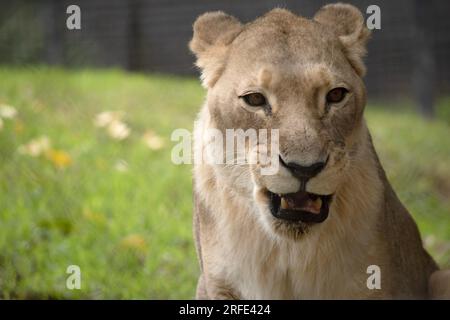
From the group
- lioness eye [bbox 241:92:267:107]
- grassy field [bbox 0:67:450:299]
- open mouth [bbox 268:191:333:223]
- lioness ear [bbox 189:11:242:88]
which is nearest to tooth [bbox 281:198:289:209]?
open mouth [bbox 268:191:333:223]

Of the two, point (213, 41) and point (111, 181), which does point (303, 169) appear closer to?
point (213, 41)

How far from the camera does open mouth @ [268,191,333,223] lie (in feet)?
7.35

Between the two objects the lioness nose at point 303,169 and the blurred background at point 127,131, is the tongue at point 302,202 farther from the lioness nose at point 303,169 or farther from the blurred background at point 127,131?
the blurred background at point 127,131

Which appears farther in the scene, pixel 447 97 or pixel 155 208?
pixel 447 97

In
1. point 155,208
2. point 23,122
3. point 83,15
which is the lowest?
point 155,208

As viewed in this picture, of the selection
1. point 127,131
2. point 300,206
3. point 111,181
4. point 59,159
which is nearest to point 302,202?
point 300,206

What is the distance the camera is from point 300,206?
225 centimetres

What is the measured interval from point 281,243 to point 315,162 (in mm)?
468

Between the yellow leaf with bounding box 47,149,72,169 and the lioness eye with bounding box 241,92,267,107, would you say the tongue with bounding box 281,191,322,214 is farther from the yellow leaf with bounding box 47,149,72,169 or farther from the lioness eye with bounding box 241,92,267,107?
the yellow leaf with bounding box 47,149,72,169

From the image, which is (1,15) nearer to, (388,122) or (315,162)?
(388,122)

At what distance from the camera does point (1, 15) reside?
496 cm

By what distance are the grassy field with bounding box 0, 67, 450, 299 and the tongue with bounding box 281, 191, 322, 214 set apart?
4.08 ft

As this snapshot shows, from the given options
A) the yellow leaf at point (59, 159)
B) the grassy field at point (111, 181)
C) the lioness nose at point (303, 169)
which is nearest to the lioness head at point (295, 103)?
the lioness nose at point (303, 169)
